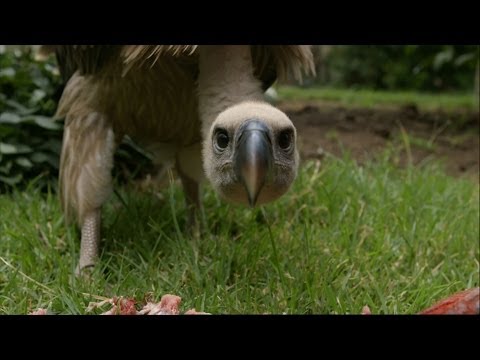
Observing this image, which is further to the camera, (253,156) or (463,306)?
(253,156)

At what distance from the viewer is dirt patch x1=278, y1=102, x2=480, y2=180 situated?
15.6 feet

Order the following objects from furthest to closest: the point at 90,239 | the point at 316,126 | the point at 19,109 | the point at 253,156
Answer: the point at 316,126 < the point at 19,109 < the point at 90,239 < the point at 253,156

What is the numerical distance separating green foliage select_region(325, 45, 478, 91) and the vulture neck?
7416mm

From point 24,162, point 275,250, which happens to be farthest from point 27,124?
point 275,250

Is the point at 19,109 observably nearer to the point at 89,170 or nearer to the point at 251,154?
the point at 89,170

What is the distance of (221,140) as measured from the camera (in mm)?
2184

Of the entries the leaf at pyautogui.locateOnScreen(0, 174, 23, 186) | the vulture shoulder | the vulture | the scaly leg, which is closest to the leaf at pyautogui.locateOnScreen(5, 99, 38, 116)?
the leaf at pyautogui.locateOnScreen(0, 174, 23, 186)

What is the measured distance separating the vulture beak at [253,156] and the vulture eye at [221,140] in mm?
145

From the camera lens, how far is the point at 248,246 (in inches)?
108

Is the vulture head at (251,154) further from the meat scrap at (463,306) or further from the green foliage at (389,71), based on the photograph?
the green foliage at (389,71)

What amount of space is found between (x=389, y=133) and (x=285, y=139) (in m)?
3.19
